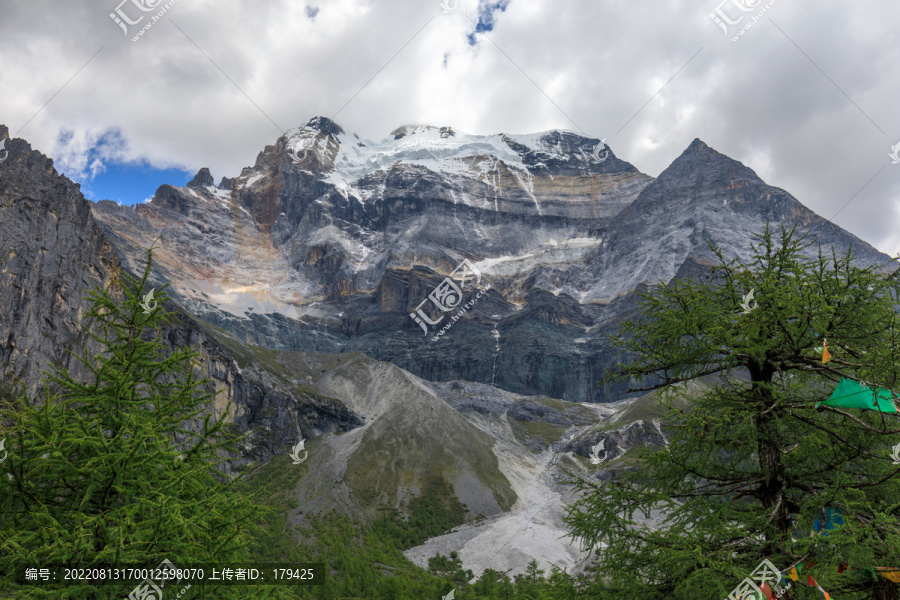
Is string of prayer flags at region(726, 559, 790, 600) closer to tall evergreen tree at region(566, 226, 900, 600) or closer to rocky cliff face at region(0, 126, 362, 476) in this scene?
tall evergreen tree at region(566, 226, 900, 600)

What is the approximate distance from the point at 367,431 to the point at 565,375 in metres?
93.6

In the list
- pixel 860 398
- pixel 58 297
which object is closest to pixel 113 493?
pixel 860 398

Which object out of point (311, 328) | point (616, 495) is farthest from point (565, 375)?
point (616, 495)

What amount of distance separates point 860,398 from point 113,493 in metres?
9.17

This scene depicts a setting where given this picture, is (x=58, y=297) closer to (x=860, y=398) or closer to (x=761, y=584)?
(x=761, y=584)

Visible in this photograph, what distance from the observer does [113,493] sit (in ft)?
20.2

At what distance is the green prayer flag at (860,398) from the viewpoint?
226 inches

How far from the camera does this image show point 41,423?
6.01 m

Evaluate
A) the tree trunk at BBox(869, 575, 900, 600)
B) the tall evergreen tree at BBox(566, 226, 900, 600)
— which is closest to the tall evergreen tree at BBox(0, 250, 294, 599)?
the tall evergreen tree at BBox(566, 226, 900, 600)

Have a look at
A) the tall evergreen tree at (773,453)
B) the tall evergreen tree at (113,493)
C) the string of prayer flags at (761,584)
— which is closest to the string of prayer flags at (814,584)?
the tall evergreen tree at (773,453)

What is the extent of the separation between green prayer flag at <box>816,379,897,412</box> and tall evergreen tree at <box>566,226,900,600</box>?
123mm

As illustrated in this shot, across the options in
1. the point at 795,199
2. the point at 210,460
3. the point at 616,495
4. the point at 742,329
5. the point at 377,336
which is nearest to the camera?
the point at 742,329

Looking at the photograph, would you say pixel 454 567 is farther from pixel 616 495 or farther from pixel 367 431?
pixel 616 495

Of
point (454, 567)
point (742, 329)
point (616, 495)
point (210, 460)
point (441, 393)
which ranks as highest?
point (441, 393)
